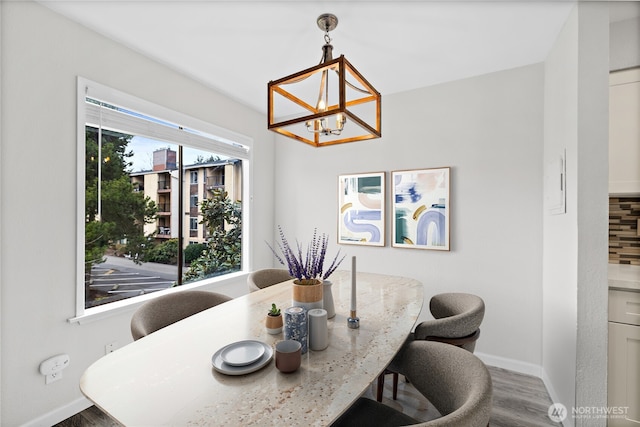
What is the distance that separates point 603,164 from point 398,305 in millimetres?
1377

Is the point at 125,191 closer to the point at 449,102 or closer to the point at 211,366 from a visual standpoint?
the point at 211,366

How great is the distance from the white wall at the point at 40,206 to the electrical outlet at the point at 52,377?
0.02 m

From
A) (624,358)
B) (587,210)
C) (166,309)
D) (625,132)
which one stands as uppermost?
(625,132)

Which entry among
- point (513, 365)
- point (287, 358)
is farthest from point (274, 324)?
point (513, 365)

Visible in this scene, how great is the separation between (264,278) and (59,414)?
149cm

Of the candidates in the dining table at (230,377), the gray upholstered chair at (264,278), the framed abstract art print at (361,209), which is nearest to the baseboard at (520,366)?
the framed abstract art print at (361,209)

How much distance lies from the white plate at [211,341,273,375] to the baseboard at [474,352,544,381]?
2.27m

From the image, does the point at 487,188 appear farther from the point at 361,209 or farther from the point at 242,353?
the point at 242,353

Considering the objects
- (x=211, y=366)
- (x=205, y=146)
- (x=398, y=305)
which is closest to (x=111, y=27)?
(x=205, y=146)

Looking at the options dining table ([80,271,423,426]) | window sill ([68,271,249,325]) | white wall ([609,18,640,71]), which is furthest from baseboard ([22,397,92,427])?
white wall ([609,18,640,71])

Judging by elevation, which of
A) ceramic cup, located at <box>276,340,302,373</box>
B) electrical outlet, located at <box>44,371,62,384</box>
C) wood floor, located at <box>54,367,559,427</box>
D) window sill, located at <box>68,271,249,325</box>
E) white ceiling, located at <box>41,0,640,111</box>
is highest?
white ceiling, located at <box>41,0,640,111</box>

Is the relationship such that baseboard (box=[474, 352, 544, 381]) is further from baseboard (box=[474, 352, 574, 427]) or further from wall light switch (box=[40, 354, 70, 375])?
wall light switch (box=[40, 354, 70, 375])

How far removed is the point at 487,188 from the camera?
2529 millimetres

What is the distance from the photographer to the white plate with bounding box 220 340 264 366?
103cm
